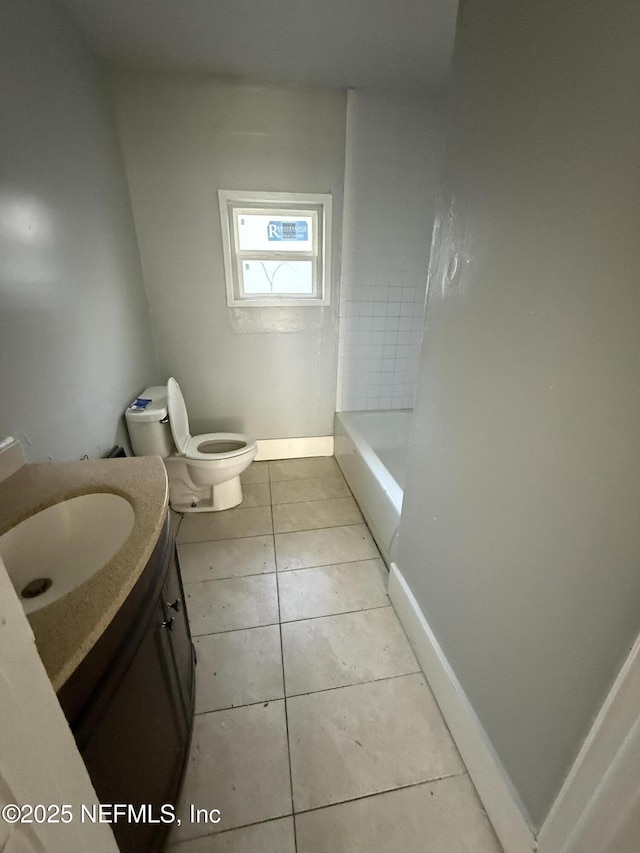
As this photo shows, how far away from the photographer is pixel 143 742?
2.62ft

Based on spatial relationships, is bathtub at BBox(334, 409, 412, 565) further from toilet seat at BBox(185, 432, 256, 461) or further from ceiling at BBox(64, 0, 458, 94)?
ceiling at BBox(64, 0, 458, 94)

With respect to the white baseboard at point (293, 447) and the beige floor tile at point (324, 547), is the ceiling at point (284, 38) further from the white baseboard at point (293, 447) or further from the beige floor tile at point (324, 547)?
the beige floor tile at point (324, 547)

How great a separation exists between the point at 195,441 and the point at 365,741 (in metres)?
1.75

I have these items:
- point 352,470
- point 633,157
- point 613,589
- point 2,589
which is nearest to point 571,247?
point 633,157

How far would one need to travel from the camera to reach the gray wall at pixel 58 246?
1.14m

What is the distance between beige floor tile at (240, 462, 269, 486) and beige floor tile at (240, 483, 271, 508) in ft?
0.18

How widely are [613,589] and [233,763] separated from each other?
3.90 feet

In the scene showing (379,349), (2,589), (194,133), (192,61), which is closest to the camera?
(2,589)

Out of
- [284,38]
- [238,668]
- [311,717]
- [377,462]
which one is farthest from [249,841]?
[284,38]

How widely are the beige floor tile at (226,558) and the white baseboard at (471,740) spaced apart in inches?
29.8

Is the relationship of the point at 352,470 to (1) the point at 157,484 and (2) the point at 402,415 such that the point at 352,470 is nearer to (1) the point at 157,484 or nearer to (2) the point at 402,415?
(2) the point at 402,415

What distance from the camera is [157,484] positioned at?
39.0 inches

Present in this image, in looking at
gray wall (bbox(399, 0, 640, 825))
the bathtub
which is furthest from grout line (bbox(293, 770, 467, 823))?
the bathtub

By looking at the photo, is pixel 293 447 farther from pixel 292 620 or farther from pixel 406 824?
pixel 406 824
